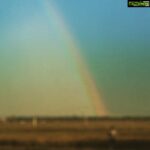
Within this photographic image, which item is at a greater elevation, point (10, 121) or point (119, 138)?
point (10, 121)

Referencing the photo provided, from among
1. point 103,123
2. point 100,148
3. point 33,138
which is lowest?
point 100,148

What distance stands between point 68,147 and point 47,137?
1.14 m

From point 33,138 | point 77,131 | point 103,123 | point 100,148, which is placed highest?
point 103,123

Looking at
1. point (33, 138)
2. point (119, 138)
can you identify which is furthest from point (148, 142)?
point (33, 138)

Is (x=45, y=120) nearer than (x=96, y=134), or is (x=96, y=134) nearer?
(x=96, y=134)

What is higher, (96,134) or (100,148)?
(96,134)

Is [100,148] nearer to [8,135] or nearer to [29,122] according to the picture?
[8,135]

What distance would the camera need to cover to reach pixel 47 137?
9.80 meters

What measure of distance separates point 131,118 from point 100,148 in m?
6.47

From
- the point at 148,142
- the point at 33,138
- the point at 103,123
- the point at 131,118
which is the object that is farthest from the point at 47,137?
the point at 131,118

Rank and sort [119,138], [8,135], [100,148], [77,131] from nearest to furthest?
[100,148] < [119,138] < [8,135] < [77,131]

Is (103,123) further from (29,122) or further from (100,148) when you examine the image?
(100,148)

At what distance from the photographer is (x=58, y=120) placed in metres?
14.3

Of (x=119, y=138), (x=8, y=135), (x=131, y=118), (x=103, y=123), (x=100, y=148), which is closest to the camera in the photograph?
(x=100, y=148)
